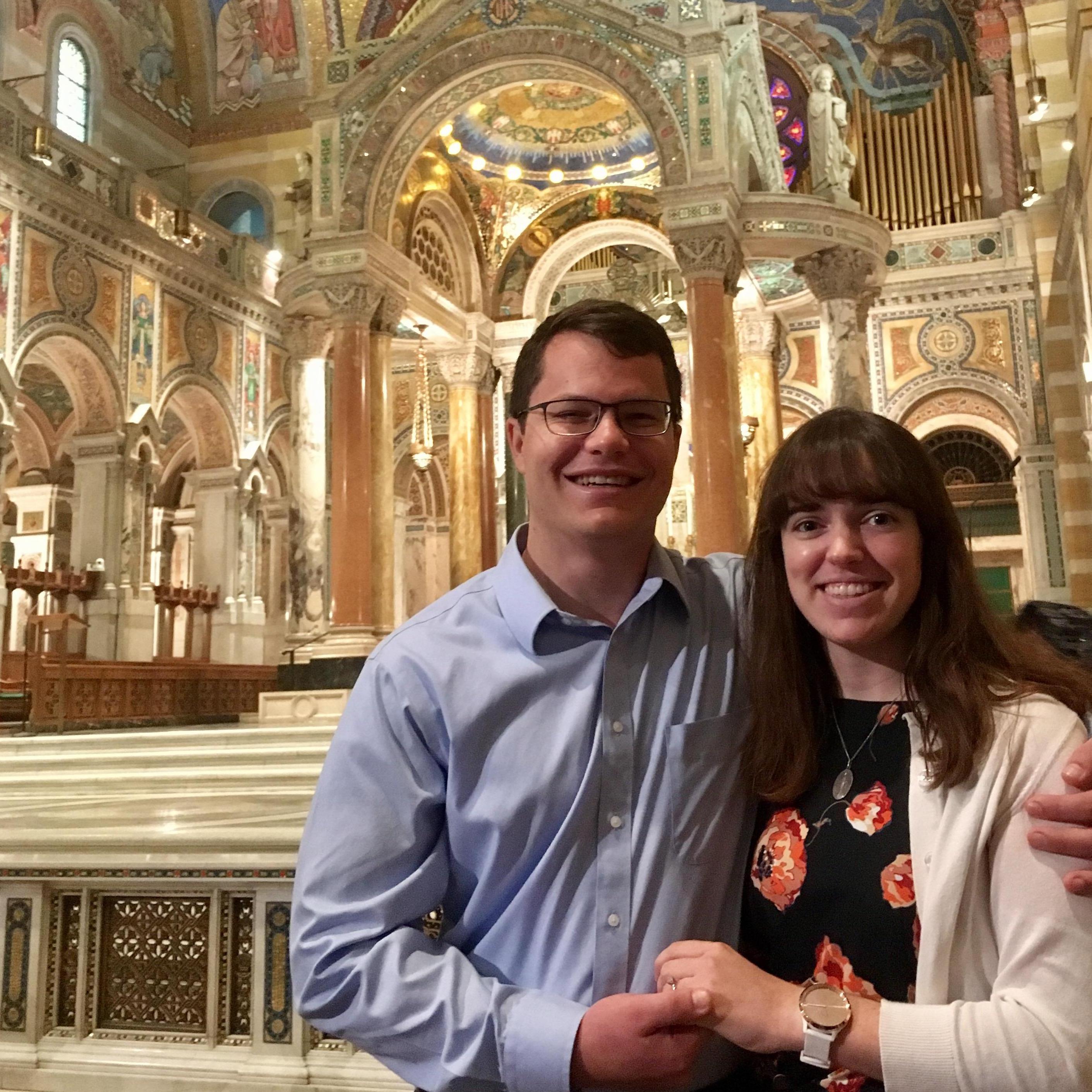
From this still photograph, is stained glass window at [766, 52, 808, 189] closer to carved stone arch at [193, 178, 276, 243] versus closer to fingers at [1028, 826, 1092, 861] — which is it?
carved stone arch at [193, 178, 276, 243]

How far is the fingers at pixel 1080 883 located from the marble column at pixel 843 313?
11.2m

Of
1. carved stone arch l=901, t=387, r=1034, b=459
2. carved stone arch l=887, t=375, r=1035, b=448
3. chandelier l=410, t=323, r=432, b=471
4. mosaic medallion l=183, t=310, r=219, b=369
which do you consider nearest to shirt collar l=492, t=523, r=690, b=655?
chandelier l=410, t=323, r=432, b=471

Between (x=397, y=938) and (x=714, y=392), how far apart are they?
9.76m

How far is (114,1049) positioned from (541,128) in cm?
1301

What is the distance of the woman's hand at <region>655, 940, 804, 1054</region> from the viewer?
144 cm

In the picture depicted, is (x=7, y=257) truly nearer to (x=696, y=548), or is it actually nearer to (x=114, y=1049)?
(x=696, y=548)

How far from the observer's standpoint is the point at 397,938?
60.7 inches

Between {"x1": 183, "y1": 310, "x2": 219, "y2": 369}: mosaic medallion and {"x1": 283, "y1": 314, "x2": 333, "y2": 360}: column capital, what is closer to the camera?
{"x1": 283, "y1": 314, "x2": 333, "y2": 360}: column capital

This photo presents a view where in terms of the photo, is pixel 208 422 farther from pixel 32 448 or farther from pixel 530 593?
pixel 530 593

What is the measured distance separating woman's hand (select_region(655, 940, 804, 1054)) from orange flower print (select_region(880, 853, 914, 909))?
0.20 metres

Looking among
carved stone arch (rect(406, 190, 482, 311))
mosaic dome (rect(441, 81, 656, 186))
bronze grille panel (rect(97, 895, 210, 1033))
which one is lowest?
bronze grille panel (rect(97, 895, 210, 1033))

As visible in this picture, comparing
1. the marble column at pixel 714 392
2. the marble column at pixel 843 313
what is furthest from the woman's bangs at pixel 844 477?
the marble column at pixel 843 313

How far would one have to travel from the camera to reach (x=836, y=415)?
66.6 inches

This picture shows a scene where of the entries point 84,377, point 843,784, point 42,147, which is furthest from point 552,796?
point 84,377
